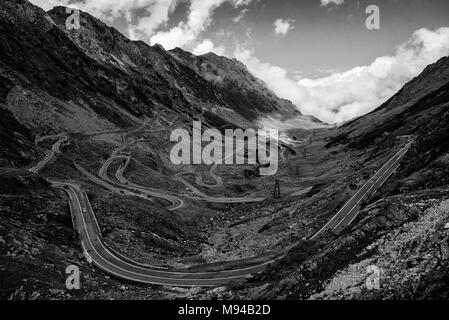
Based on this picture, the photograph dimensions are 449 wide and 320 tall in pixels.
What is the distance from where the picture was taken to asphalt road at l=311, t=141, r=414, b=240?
186 ft

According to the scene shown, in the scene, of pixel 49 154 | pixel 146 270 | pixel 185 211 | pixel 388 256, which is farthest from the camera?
pixel 49 154

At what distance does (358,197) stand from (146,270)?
1406 inches

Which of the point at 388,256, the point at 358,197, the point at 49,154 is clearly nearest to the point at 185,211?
the point at 49,154

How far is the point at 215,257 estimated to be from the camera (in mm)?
61281

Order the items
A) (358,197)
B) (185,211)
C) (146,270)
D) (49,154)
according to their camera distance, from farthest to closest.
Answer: (49,154)
(185,211)
(358,197)
(146,270)

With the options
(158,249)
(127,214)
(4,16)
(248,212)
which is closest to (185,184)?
(248,212)

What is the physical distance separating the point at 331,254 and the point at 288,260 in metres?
6.23

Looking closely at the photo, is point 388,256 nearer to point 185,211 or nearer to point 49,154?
point 185,211

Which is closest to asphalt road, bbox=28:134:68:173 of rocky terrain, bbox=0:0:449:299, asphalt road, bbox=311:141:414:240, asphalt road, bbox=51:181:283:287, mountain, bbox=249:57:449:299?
rocky terrain, bbox=0:0:449:299

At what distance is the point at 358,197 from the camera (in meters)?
64.8

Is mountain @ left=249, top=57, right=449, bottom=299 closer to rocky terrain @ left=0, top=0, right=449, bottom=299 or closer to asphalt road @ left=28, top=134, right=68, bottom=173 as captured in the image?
rocky terrain @ left=0, top=0, right=449, bottom=299

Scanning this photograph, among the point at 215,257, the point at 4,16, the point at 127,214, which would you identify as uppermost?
the point at 4,16

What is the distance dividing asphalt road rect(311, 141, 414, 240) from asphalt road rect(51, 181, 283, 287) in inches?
380
